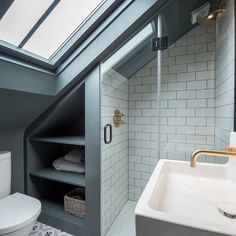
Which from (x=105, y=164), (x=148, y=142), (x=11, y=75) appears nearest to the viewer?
(x=11, y=75)

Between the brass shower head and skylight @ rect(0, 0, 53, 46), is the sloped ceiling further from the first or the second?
the brass shower head

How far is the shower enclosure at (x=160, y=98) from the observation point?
160 centimetres

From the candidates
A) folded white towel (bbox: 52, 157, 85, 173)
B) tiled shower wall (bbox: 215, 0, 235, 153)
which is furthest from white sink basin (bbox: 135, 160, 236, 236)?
folded white towel (bbox: 52, 157, 85, 173)

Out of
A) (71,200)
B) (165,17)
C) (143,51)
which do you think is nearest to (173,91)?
(143,51)

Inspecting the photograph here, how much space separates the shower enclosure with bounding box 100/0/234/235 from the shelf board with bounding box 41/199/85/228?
0.96 ft

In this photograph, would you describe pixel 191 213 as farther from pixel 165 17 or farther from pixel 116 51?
pixel 165 17

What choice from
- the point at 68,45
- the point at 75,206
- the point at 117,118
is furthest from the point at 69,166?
the point at 68,45

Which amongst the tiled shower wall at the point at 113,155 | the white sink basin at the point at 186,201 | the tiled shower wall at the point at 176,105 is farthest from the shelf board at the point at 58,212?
the white sink basin at the point at 186,201

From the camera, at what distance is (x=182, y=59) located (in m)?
1.98

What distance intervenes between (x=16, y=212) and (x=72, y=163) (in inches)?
29.9

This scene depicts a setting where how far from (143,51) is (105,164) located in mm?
1175

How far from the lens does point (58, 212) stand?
1920 mm

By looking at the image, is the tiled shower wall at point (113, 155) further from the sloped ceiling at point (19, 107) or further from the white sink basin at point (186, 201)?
the white sink basin at point (186, 201)

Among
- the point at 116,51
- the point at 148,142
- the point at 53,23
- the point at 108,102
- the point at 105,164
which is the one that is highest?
the point at 53,23
